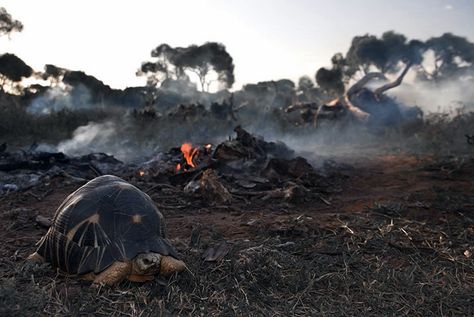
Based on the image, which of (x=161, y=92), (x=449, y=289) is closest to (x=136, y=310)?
(x=449, y=289)

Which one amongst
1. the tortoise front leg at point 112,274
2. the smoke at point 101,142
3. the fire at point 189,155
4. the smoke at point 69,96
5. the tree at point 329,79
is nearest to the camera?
the tortoise front leg at point 112,274

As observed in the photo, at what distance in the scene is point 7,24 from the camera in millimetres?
29438

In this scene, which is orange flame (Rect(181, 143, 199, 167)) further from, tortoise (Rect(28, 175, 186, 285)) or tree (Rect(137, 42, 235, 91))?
tree (Rect(137, 42, 235, 91))

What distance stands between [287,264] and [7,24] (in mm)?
32621

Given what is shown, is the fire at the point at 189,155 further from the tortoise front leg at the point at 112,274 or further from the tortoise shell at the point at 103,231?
the tortoise front leg at the point at 112,274

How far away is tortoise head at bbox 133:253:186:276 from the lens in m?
3.45

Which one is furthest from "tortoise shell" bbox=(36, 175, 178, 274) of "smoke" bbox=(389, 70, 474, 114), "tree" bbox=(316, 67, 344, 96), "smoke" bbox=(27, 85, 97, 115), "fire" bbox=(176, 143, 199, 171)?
"tree" bbox=(316, 67, 344, 96)

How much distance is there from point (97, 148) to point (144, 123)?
2.81 metres

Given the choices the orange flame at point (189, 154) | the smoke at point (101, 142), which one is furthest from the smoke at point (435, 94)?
the orange flame at point (189, 154)

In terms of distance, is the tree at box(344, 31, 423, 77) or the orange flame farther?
the tree at box(344, 31, 423, 77)

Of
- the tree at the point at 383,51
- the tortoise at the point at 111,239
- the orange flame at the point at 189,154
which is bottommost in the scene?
the orange flame at the point at 189,154

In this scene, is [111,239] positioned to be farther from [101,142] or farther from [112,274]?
[101,142]

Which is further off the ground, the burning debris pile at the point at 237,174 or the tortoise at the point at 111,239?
the tortoise at the point at 111,239

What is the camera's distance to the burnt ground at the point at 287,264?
3.30 metres
